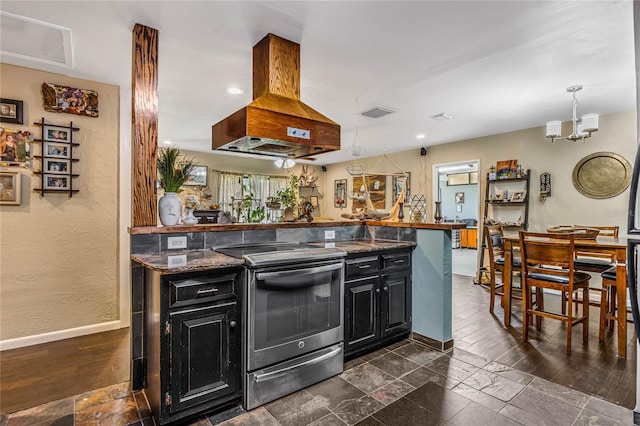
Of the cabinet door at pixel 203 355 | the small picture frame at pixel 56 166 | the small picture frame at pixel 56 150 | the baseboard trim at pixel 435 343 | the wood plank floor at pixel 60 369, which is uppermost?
the small picture frame at pixel 56 150

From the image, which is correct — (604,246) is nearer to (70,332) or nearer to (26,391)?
(26,391)

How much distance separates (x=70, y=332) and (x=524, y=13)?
183 inches

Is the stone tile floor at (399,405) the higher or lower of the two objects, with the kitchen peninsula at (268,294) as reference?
lower

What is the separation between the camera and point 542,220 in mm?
4910

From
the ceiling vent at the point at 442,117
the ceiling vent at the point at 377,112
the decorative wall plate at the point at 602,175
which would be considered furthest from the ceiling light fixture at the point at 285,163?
the decorative wall plate at the point at 602,175

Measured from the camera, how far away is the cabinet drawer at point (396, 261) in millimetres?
2760

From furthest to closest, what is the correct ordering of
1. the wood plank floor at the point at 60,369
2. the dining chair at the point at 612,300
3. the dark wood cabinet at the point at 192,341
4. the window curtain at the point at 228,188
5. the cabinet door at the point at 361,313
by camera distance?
1. the window curtain at the point at 228,188
2. the dining chair at the point at 612,300
3. the cabinet door at the point at 361,313
4. the wood plank floor at the point at 60,369
5. the dark wood cabinet at the point at 192,341

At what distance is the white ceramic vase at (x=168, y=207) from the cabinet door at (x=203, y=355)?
2.65ft

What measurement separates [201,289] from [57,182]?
92.0 inches

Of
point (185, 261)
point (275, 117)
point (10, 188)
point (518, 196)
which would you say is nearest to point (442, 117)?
point (518, 196)

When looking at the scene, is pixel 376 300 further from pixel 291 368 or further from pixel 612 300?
pixel 612 300

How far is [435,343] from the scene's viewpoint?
2812mm

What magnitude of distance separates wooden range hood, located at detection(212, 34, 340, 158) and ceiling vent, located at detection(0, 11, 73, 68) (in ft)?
4.34

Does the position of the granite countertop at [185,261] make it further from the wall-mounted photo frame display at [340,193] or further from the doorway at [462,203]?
the doorway at [462,203]
